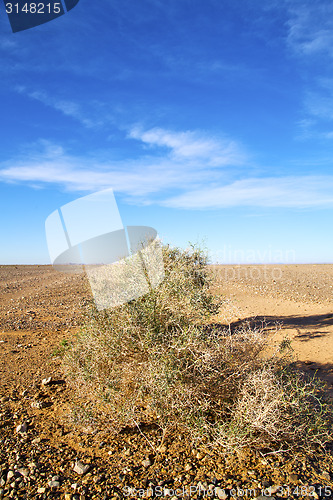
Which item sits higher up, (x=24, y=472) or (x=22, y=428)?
(x=22, y=428)

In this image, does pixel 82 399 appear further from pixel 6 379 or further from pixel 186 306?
pixel 186 306

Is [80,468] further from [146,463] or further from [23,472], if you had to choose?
[146,463]

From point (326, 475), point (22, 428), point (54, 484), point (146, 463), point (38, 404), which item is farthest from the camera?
point (38, 404)

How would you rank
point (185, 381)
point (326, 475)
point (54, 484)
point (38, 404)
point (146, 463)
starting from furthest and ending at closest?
1. point (38, 404)
2. point (185, 381)
3. point (146, 463)
4. point (326, 475)
5. point (54, 484)

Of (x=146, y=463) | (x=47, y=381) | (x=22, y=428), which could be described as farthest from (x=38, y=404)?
(x=146, y=463)

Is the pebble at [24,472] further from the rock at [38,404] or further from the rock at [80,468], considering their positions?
the rock at [38,404]

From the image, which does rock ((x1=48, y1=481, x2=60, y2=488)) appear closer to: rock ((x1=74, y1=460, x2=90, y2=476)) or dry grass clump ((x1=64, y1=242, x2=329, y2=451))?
rock ((x1=74, y1=460, x2=90, y2=476))

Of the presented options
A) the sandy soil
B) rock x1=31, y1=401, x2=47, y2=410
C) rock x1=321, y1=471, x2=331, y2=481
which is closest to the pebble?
rock x1=31, y1=401, x2=47, y2=410

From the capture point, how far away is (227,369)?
371 cm

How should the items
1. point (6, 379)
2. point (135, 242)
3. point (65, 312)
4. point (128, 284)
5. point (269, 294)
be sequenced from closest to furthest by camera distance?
point (128, 284) → point (6, 379) → point (135, 242) → point (65, 312) → point (269, 294)

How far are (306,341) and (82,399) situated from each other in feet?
20.3

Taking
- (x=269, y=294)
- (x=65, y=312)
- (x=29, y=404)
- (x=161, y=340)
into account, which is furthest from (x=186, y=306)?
(x=269, y=294)

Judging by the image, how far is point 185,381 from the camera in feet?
12.1

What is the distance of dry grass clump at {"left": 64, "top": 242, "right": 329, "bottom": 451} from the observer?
11.2ft
